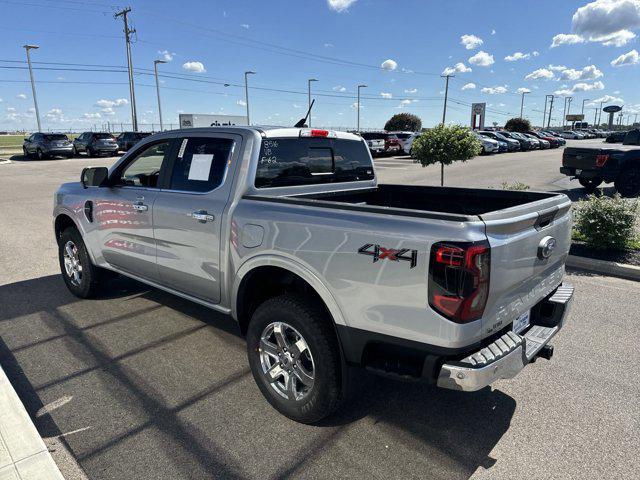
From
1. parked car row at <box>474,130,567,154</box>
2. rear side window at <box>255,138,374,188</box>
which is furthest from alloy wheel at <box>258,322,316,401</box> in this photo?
parked car row at <box>474,130,567,154</box>

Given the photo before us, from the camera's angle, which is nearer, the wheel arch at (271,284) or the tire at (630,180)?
the wheel arch at (271,284)

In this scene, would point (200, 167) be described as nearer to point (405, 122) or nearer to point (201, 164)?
point (201, 164)

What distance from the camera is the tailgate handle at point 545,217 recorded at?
8.73 ft

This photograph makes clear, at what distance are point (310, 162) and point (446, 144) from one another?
7.76 meters

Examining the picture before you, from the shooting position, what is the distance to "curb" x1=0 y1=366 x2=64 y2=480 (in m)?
2.42

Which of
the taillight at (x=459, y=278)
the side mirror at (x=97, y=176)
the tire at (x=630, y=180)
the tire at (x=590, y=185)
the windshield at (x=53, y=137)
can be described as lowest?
the tire at (x=590, y=185)

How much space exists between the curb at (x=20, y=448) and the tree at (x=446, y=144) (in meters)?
9.81

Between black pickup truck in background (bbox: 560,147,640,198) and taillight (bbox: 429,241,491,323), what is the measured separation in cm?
1206

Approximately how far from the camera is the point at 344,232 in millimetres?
2541

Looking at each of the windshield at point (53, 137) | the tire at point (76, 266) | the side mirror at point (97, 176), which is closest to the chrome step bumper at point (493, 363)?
the side mirror at point (97, 176)

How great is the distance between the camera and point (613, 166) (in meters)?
12.2

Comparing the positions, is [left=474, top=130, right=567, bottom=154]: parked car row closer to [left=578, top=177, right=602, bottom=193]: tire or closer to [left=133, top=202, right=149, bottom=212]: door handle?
[left=578, top=177, right=602, bottom=193]: tire

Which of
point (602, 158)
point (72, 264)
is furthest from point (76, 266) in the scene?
point (602, 158)

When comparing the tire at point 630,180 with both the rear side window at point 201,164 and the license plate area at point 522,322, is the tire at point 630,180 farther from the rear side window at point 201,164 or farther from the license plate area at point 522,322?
the rear side window at point 201,164
